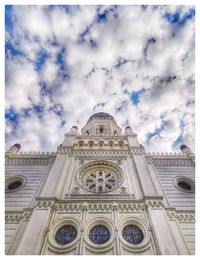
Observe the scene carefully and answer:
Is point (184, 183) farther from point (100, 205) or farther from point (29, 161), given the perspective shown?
point (29, 161)

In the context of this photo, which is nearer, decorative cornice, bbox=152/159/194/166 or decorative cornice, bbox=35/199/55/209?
decorative cornice, bbox=35/199/55/209

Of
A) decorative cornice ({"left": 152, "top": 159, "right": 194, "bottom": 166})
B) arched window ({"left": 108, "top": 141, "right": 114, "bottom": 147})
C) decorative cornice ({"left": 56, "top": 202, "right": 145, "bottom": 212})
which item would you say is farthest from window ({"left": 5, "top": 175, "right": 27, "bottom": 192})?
decorative cornice ({"left": 152, "top": 159, "right": 194, "bottom": 166})

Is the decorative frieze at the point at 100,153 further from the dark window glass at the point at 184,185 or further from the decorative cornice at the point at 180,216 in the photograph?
the decorative cornice at the point at 180,216

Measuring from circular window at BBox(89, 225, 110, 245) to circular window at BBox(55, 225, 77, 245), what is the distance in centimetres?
103

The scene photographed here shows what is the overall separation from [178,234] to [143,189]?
322 centimetres

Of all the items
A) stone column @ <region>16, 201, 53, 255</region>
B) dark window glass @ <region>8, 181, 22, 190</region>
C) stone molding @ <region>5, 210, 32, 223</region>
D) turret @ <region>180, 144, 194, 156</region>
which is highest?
turret @ <region>180, 144, 194, 156</region>

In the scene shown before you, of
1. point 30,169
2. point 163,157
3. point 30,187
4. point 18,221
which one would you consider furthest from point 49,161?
point 163,157

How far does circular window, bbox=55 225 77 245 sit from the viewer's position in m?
10.5

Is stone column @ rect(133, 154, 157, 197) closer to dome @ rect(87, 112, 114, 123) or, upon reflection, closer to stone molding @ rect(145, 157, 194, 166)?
stone molding @ rect(145, 157, 194, 166)

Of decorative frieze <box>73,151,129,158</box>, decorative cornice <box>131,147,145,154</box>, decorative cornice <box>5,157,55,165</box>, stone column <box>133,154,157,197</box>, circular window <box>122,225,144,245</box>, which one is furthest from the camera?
decorative frieze <box>73,151,129,158</box>

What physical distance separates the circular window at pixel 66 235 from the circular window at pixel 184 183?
8.27 metres

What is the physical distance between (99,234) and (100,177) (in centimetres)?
487

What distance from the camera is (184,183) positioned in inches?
583

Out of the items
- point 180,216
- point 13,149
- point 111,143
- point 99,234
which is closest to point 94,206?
point 99,234
